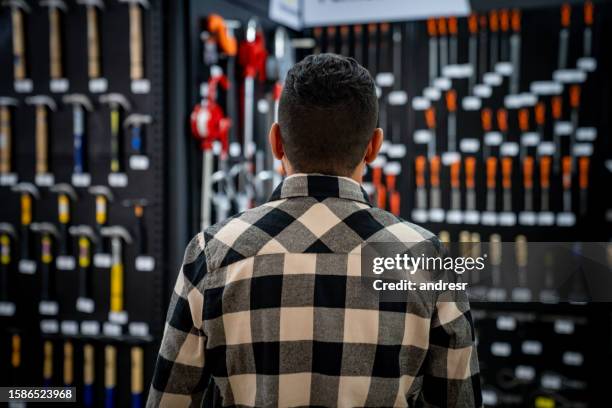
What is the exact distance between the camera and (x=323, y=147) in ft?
4.15

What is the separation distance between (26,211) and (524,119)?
3.30 m

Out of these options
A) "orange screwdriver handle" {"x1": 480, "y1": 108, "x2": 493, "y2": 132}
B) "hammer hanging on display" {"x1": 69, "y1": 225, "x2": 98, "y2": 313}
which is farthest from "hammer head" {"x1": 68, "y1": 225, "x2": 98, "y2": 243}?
"orange screwdriver handle" {"x1": 480, "y1": 108, "x2": 493, "y2": 132}

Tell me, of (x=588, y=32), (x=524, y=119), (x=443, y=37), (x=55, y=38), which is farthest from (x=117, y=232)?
(x=588, y=32)

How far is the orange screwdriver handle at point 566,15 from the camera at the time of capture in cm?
415

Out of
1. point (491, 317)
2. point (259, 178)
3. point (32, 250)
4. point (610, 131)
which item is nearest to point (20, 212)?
point (32, 250)

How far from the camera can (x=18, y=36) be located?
138 inches

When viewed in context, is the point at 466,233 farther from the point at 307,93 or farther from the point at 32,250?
the point at 307,93

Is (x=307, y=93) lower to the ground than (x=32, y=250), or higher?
higher

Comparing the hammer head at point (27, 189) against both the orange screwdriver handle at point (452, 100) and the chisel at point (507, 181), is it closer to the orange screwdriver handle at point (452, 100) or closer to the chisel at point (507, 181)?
the orange screwdriver handle at point (452, 100)

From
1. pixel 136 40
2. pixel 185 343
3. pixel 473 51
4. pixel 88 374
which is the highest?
pixel 473 51

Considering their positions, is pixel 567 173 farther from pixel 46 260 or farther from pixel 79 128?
pixel 46 260

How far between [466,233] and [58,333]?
280cm

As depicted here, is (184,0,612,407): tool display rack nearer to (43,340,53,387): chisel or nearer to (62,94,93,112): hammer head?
(62,94,93,112): hammer head

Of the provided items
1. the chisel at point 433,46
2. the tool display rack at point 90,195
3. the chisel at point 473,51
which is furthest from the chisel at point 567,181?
the tool display rack at point 90,195
